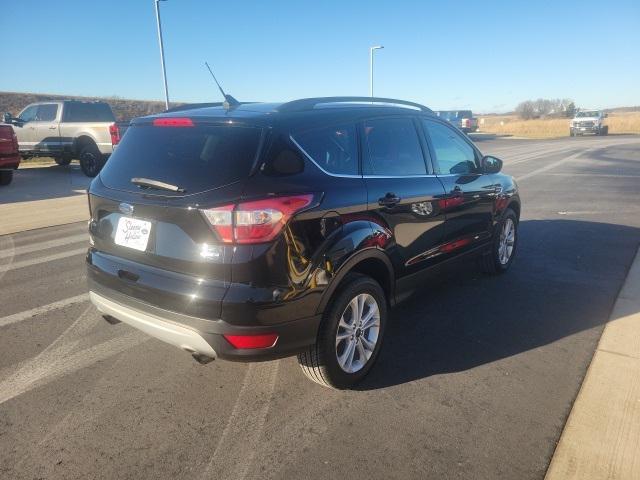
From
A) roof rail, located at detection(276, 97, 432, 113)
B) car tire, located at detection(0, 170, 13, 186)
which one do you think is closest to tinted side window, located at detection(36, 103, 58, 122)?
car tire, located at detection(0, 170, 13, 186)

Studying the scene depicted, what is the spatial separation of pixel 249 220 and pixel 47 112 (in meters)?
15.1

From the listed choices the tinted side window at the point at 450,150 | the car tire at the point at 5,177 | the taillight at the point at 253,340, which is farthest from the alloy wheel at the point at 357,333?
the car tire at the point at 5,177

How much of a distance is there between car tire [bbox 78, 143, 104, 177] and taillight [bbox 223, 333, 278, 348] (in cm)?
1289

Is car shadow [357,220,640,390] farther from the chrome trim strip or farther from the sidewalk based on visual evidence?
the chrome trim strip

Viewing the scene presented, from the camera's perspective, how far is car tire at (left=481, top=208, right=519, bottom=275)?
5136 mm

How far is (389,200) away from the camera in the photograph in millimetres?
3324

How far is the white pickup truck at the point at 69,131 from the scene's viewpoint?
1395 centimetres

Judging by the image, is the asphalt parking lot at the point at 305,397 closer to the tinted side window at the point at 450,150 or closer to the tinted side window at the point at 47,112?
the tinted side window at the point at 450,150

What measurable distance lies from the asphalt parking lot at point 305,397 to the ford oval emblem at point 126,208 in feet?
3.68

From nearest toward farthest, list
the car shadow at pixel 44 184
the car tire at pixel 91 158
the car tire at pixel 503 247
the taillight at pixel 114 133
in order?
1. the car tire at pixel 503 247
2. the car shadow at pixel 44 184
3. the taillight at pixel 114 133
4. the car tire at pixel 91 158

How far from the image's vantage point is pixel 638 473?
239 cm

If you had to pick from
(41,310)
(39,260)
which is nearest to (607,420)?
(41,310)

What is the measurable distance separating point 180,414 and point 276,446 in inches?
25.3

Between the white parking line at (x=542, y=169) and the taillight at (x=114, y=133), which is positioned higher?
the taillight at (x=114, y=133)
